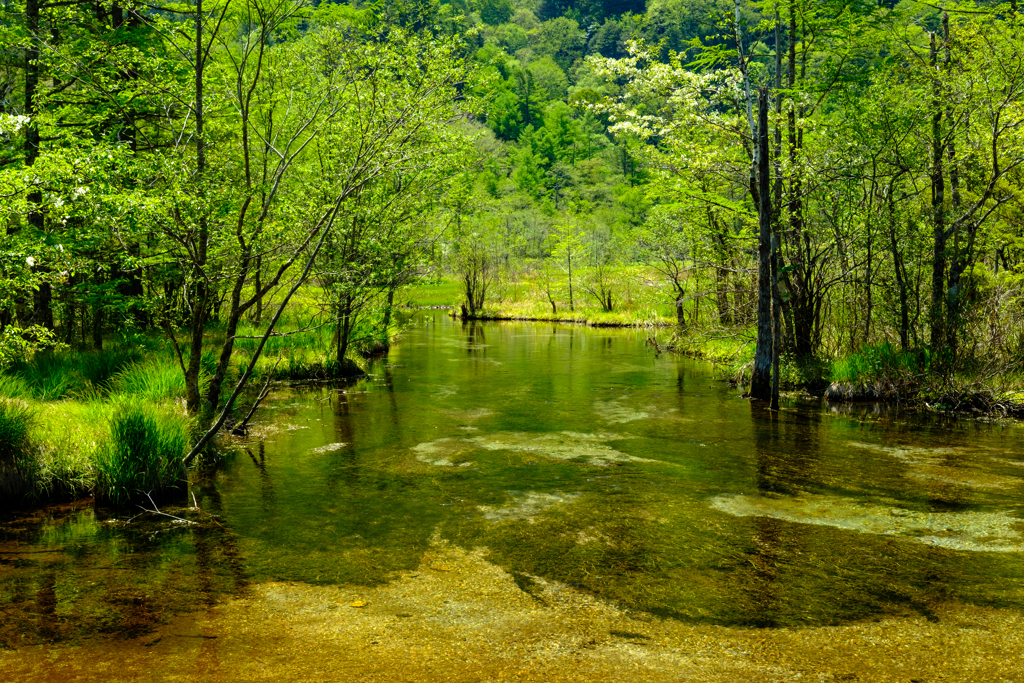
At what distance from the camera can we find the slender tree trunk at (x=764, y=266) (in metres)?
15.0

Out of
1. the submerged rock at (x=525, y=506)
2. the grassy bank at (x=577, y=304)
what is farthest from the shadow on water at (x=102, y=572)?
the grassy bank at (x=577, y=304)

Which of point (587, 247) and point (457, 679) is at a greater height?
point (587, 247)

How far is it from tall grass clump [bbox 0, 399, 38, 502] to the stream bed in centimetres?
53

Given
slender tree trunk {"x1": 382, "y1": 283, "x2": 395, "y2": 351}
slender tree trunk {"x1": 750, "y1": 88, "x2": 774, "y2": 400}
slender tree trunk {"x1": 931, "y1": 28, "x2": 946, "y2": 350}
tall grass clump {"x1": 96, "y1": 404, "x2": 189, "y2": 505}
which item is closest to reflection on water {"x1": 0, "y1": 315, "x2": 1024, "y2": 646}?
tall grass clump {"x1": 96, "y1": 404, "x2": 189, "y2": 505}

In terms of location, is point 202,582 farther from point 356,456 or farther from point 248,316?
point 248,316

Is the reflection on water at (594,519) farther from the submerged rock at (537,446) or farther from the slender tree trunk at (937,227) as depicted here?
the slender tree trunk at (937,227)

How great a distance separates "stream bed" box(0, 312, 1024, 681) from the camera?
5.10 meters

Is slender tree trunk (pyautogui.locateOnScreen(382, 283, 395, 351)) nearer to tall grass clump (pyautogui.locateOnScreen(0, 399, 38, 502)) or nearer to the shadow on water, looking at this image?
tall grass clump (pyautogui.locateOnScreen(0, 399, 38, 502))

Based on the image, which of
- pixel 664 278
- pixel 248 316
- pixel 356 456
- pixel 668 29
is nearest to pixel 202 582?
pixel 356 456

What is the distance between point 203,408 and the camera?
1214 centimetres

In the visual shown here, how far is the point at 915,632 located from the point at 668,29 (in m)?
134

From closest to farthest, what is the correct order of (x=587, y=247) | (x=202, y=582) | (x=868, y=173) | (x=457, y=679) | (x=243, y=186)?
(x=457, y=679) < (x=202, y=582) < (x=243, y=186) < (x=868, y=173) < (x=587, y=247)

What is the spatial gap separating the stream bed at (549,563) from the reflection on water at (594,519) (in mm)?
46

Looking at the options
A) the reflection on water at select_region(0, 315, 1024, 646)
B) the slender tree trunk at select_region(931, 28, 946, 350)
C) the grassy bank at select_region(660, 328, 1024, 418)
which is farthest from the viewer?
the slender tree trunk at select_region(931, 28, 946, 350)
